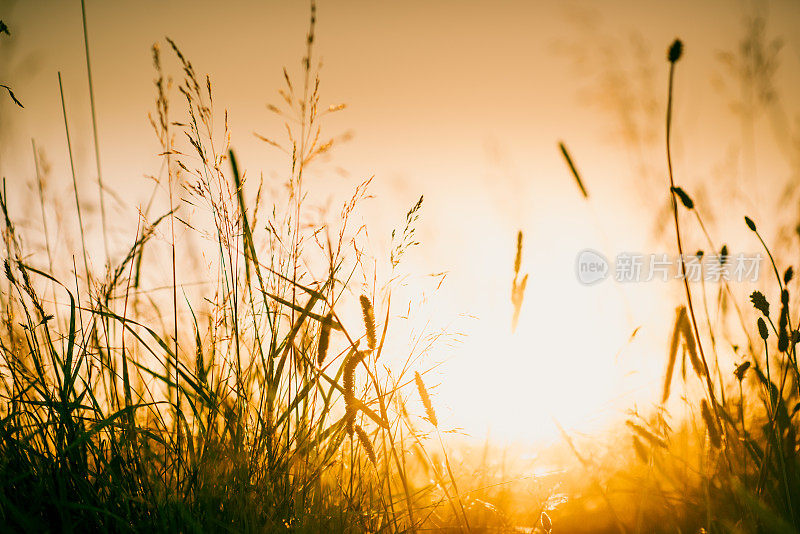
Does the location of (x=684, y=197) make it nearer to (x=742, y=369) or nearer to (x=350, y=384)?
(x=742, y=369)

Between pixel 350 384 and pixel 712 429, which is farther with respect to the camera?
pixel 712 429

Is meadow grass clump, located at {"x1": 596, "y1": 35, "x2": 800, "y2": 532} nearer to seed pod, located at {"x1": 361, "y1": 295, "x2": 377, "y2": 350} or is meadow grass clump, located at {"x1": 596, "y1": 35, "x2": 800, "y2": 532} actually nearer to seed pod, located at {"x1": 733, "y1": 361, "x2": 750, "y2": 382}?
seed pod, located at {"x1": 733, "y1": 361, "x2": 750, "y2": 382}

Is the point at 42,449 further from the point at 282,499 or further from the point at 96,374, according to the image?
the point at 282,499

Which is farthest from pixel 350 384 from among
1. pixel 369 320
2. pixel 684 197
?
pixel 684 197

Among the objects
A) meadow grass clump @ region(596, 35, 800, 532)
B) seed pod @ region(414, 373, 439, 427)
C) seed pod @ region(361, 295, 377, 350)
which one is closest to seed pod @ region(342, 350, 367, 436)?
seed pod @ region(361, 295, 377, 350)

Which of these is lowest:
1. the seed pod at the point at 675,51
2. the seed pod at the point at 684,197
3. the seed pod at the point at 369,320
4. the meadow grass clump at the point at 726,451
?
the meadow grass clump at the point at 726,451

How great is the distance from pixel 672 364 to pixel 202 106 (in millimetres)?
1224

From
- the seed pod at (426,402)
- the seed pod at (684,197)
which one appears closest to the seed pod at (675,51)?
the seed pod at (684,197)

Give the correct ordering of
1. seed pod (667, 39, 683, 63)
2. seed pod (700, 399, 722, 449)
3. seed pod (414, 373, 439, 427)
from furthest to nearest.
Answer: seed pod (700, 399, 722, 449) → seed pod (414, 373, 439, 427) → seed pod (667, 39, 683, 63)

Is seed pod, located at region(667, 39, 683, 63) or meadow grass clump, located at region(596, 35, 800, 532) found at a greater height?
seed pod, located at region(667, 39, 683, 63)

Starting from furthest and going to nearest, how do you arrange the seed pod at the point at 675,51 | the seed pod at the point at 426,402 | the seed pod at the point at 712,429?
the seed pod at the point at 712,429 < the seed pod at the point at 426,402 < the seed pod at the point at 675,51

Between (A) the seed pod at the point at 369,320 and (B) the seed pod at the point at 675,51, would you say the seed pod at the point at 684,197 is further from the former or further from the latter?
(A) the seed pod at the point at 369,320

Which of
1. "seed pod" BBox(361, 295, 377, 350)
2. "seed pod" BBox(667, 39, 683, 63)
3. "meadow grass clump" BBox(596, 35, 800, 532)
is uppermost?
"seed pod" BBox(667, 39, 683, 63)

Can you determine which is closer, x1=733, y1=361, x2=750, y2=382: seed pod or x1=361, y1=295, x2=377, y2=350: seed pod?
x1=361, y1=295, x2=377, y2=350: seed pod
